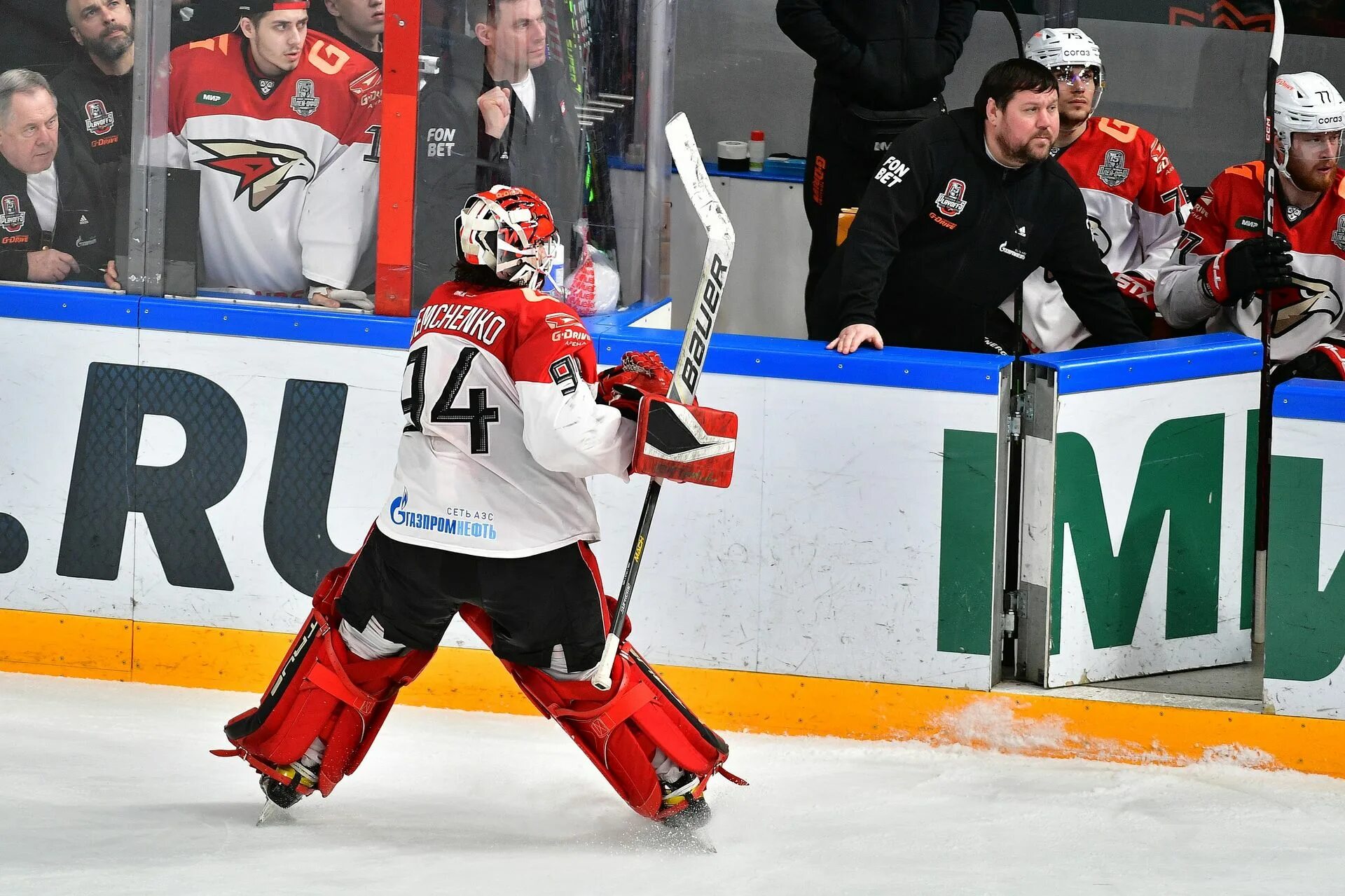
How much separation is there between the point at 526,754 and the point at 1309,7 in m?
5.13

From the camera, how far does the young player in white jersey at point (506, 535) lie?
10.00 feet

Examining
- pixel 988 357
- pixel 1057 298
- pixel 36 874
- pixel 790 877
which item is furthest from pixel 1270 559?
pixel 36 874

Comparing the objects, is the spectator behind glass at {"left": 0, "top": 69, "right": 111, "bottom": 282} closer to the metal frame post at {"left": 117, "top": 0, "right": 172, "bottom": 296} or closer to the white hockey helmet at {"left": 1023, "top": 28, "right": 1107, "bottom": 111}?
the metal frame post at {"left": 117, "top": 0, "right": 172, "bottom": 296}

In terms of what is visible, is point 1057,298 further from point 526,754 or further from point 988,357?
point 526,754

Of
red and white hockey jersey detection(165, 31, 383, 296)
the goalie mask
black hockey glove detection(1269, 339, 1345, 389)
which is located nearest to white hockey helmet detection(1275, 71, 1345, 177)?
black hockey glove detection(1269, 339, 1345, 389)

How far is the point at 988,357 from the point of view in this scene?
387 centimetres

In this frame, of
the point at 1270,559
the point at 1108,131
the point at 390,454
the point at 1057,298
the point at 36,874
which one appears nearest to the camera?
the point at 36,874

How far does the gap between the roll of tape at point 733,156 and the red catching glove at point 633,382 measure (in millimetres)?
3408

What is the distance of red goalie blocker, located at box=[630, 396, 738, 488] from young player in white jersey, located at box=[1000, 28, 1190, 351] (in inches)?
82.5

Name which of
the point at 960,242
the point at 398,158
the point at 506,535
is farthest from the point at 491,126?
the point at 506,535

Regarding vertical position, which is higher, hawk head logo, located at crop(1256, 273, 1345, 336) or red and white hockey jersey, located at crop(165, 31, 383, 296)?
red and white hockey jersey, located at crop(165, 31, 383, 296)

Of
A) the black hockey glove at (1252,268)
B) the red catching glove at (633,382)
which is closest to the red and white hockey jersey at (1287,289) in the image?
the black hockey glove at (1252,268)

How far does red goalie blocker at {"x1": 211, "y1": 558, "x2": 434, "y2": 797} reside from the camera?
10.8ft

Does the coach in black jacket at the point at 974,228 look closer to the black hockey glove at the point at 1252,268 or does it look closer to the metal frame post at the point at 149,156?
the black hockey glove at the point at 1252,268
